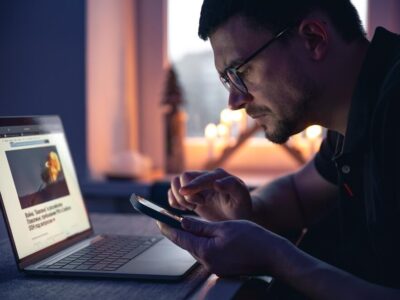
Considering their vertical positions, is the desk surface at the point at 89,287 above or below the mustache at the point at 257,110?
below

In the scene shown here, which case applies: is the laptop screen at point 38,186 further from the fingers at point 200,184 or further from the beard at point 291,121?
the beard at point 291,121

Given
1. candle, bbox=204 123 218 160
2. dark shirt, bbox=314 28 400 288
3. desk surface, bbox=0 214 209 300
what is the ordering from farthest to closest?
1. candle, bbox=204 123 218 160
2. dark shirt, bbox=314 28 400 288
3. desk surface, bbox=0 214 209 300

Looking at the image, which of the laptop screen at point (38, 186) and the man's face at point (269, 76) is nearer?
the laptop screen at point (38, 186)

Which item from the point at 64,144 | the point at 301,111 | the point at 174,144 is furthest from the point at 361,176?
the point at 174,144

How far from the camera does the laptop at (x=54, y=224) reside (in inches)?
35.0

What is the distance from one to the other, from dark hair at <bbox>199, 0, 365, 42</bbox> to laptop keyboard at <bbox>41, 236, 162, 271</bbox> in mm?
468

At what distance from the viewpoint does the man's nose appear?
1213 millimetres

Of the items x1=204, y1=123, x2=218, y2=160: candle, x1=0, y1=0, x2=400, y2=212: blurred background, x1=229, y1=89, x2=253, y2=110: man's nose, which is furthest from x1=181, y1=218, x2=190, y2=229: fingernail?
x1=204, y1=123, x2=218, y2=160: candle

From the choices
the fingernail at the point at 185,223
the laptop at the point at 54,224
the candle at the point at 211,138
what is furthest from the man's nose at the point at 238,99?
the candle at the point at 211,138

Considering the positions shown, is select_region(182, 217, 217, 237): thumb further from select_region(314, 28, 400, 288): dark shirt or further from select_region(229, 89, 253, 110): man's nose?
select_region(229, 89, 253, 110): man's nose

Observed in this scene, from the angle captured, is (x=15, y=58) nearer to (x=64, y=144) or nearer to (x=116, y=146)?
(x=116, y=146)

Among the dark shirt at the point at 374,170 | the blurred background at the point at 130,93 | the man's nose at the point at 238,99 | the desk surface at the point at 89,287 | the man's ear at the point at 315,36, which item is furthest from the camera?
the blurred background at the point at 130,93

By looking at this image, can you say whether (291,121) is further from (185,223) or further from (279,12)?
(185,223)

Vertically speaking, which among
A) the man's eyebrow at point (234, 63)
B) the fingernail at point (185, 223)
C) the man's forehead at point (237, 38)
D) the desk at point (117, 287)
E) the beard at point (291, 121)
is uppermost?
the man's forehead at point (237, 38)
